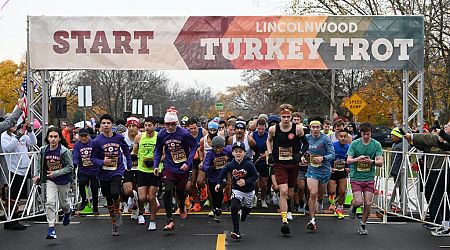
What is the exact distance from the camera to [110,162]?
10.2 m

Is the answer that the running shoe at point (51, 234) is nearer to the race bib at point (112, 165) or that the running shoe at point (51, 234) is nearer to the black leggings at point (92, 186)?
the race bib at point (112, 165)

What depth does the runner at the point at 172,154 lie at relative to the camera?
10.5m

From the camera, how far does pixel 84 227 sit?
36.4 ft

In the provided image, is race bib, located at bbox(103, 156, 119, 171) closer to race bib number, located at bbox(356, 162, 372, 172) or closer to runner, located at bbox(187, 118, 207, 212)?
runner, located at bbox(187, 118, 207, 212)

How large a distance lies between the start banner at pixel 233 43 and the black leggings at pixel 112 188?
2871 millimetres

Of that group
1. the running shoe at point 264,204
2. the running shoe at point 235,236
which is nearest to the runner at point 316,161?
the running shoe at point 235,236

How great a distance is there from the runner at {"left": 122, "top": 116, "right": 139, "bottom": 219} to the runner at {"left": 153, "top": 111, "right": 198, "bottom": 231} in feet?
4.06

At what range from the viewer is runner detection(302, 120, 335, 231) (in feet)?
34.6

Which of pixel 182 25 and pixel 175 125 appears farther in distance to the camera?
pixel 182 25

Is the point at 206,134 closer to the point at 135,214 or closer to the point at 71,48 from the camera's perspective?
the point at 135,214

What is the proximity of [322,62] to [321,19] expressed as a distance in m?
0.86

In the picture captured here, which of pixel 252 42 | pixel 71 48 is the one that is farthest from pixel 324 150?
pixel 71 48

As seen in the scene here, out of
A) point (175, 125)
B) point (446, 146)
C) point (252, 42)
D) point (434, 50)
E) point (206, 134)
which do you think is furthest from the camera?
point (434, 50)

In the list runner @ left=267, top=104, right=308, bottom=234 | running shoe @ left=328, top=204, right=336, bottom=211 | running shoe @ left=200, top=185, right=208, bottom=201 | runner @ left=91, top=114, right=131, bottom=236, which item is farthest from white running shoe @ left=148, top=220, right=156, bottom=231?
running shoe @ left=328, top=204, right=336, bottom=211
